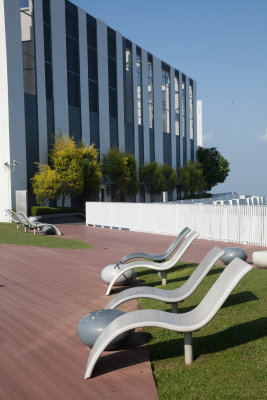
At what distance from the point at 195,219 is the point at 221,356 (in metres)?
12.2

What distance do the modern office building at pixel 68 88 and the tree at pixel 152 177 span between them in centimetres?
132

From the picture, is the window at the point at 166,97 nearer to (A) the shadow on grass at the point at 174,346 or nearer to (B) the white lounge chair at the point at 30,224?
(B) the white lounge chair at the point at 30,224

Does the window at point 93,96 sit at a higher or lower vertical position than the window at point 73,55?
lower

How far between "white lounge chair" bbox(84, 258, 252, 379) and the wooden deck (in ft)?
1.17

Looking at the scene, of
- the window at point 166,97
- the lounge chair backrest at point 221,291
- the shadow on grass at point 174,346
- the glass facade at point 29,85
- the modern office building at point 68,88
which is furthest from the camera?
the window at point 166,97

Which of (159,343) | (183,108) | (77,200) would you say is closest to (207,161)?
(183,108)

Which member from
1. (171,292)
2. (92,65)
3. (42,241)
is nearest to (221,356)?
(171,292)

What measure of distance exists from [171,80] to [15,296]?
45.4 metres

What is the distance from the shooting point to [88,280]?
361 inches

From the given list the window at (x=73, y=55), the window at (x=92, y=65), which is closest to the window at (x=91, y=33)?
the window at (x=92, y=65)

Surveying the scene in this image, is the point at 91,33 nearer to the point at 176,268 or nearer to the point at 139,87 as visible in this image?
the point at 139,87

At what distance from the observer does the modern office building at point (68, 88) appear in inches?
1097

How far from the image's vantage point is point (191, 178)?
52250mm

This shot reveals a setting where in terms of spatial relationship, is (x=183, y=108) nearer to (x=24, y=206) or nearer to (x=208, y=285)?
(x=24, y=206)
